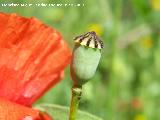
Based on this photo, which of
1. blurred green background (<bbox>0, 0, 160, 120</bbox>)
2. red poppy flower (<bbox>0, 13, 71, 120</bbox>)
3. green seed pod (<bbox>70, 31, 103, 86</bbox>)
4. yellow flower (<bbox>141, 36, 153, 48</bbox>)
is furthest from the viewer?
yellow flower (<bbox>141, 36, 153, 48</bbox>)

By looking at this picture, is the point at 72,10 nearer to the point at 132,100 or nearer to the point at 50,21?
the point at 50,21

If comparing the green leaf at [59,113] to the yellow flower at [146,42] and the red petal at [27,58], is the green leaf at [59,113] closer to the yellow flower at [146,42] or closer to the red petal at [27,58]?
the red petal at [27,58]

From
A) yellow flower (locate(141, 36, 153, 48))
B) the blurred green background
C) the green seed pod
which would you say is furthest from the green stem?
yellow flower (locate(141, 36, 153, 48))

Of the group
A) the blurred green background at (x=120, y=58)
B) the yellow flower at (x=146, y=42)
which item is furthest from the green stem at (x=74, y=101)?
the yellow flower at (x=146, y=42)

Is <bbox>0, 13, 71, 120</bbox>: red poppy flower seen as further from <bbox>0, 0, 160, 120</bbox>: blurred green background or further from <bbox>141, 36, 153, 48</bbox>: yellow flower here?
<bbox>141, 36, 153, 48</bbox>: yellow flower

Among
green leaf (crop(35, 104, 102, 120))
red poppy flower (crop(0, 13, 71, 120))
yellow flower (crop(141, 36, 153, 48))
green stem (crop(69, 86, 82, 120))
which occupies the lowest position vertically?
green leaf (crop(35, 104, 102, 120))

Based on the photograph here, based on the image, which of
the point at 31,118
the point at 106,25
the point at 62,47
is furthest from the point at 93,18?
the point at 31,118

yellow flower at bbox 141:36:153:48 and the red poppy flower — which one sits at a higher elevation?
yellow flower at bbox 141:36:153:48
